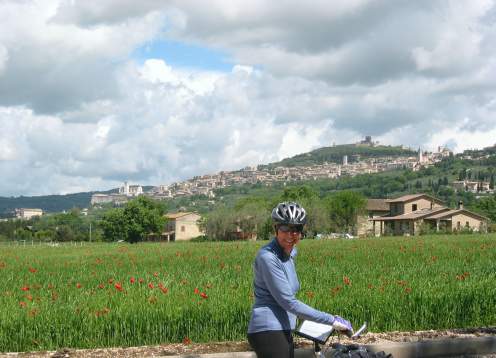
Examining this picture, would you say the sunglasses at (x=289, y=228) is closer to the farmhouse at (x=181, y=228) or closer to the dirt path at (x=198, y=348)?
the dirt path at (x=198, y=348)

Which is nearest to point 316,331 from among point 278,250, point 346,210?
point 278,250

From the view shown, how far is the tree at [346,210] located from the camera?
401ft

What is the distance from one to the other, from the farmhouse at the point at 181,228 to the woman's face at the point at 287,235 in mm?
161326

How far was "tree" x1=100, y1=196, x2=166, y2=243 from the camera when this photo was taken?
128m

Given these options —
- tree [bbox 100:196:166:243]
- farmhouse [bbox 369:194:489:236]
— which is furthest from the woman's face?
tree [bbox 100:196:166:243]

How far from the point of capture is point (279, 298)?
4965 mm

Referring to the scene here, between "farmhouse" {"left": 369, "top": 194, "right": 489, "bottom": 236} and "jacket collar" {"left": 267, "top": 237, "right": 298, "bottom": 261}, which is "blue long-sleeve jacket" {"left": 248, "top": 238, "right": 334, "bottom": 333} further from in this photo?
"farmhouse" {"left": 369, "top": 194, "right": 489, "bottom": 236}

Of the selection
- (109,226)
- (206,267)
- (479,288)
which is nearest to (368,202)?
(109,226)

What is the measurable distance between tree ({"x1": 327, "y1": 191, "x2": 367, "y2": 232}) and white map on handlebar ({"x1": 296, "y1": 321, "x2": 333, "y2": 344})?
11665 cm

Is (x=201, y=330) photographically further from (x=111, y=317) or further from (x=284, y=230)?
(x=284, y=230)

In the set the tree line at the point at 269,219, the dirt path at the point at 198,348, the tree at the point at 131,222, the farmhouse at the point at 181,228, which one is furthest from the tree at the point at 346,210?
the dirt path at the point at 198,348

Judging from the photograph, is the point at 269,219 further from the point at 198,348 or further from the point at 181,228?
the point at 198,348

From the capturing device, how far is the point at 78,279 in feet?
63.4

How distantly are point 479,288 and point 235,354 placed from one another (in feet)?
21.1
